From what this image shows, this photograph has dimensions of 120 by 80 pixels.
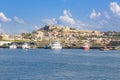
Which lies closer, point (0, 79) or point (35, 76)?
point (0, 79)

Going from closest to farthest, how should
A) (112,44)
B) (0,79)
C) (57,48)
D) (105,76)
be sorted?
(0,79)
(105,76)
(57,48)
(112,44)

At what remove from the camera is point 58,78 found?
135 feet

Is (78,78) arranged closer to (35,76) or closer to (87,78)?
(87,78)

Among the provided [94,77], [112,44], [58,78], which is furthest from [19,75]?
[112,44]

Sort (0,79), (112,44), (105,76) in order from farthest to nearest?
(112,44), (105,76), (0,79)

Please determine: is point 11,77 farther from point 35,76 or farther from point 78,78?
point 78,78

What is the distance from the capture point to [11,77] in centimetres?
4191

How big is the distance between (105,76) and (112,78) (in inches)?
77.2

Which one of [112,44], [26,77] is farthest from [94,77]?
[112,44]

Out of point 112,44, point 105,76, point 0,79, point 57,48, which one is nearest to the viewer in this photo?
point 0,79

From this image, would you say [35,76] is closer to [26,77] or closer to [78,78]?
[26,77]

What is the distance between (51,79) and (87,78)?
11.5 feet

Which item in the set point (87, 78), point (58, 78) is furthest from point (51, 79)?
point (87, 78)

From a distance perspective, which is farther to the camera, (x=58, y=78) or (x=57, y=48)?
(x=57, y=48)
